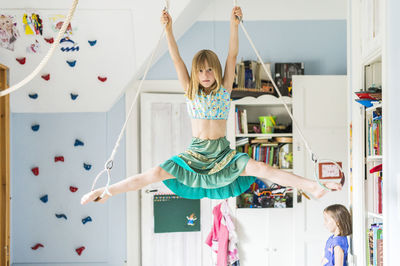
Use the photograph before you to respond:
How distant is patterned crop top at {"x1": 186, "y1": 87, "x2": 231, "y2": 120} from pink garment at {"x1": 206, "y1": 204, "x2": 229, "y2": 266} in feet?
6.84

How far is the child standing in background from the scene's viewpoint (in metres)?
3.02

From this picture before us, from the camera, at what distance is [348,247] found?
306cm

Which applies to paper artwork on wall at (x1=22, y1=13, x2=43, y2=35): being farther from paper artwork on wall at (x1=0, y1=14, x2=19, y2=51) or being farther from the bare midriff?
the bare midriff

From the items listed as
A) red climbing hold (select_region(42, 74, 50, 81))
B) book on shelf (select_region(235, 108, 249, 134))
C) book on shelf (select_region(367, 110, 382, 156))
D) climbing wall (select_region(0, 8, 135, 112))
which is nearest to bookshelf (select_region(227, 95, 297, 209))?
book on shelf (select_region(235, 108, 249, 134))

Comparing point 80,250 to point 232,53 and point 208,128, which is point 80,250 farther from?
point 232,53

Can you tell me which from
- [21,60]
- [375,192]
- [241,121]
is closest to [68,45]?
[21,60]

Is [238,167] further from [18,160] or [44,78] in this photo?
[18,160]

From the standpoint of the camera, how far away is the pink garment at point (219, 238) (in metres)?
4.02

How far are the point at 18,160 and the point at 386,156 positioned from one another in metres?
3.32

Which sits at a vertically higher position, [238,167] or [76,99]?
[76,99]

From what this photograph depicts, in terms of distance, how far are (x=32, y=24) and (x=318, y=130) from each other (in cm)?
255

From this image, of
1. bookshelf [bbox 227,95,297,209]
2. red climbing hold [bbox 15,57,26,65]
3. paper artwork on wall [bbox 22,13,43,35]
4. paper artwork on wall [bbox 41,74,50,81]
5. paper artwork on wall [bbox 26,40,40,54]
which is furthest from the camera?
bookshelf [bbox 227,95,297,209]

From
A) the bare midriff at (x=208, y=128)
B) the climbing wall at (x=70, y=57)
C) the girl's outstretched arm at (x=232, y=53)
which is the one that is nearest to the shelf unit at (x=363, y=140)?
the girl's outstretched arm at (x=232, y=53)

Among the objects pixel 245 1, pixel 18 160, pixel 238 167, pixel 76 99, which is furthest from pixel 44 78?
pixel 238 167
